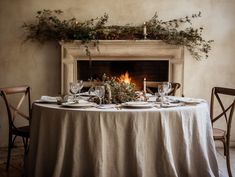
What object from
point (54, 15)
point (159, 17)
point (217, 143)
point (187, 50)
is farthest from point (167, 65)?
point (54, 15)

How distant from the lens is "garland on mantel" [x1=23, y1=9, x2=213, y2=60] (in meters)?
4.53

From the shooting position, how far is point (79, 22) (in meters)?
4.69

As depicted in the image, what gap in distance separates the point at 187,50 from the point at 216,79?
0.56 metres

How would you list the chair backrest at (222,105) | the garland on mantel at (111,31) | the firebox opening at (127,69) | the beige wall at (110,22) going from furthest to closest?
the firebox opening at (127,69) < the beige wall at (110,22) < the garland on mantel at (111,31) < the chair backrest at (222,105)

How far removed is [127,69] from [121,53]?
0.97ft

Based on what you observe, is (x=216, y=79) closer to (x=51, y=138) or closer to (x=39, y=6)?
(x=39, y=6)

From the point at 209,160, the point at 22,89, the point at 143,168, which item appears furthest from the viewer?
the point at 22,89

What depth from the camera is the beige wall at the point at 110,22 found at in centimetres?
470

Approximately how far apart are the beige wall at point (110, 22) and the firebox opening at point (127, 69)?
A: 310 mm

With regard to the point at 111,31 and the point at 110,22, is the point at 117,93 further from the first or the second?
the point at 110,22

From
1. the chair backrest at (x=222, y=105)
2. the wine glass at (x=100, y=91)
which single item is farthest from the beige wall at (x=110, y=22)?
the wine glass at (x=100, y=91)

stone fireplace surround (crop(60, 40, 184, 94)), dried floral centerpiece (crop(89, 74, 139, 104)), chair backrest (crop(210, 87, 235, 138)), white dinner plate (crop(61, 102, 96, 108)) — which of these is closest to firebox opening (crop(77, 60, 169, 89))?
stone fireplace surround (crop(60, 40, 184, 94))

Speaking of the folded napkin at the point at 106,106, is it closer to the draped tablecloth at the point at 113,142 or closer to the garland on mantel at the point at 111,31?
the draped tablecloth at the point at 113,142

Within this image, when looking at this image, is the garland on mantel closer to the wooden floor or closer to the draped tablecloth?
the wooden floor
